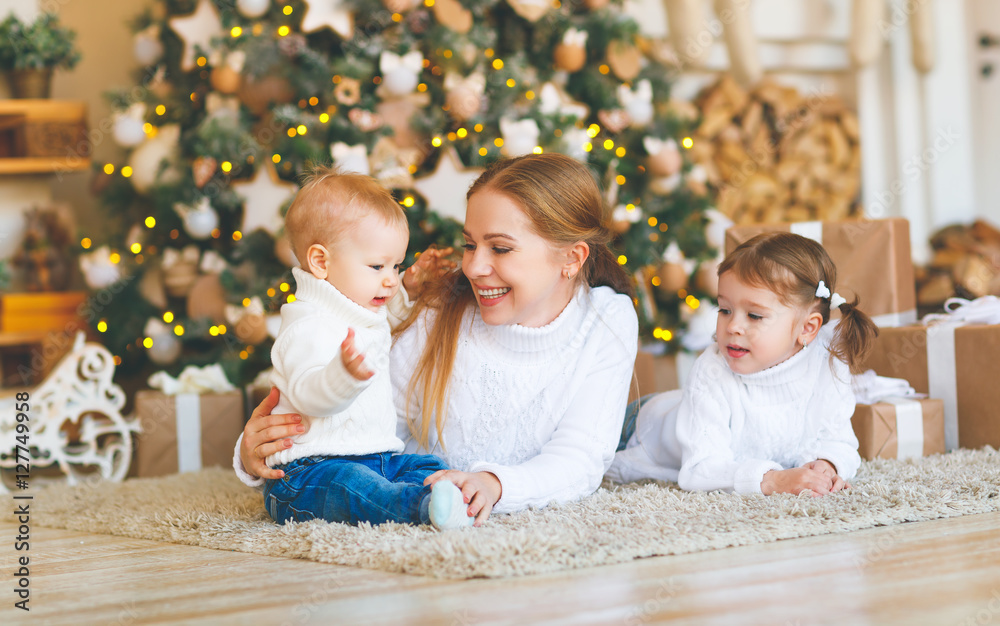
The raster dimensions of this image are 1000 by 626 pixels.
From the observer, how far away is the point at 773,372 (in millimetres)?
1645

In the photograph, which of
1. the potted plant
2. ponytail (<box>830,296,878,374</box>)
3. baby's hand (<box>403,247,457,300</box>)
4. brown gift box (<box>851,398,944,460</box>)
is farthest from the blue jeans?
the potted plant

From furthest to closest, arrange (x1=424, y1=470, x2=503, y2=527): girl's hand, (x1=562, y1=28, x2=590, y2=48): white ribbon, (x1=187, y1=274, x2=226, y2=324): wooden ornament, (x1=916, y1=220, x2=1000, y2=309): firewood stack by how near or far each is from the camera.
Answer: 1. (x1=916, y1=220, x2=1000, y2=309): firewood stack
2. (x1=562, y1=28, x2=590, y2=48): white ribbon
3. (x1=187, y1=274, x2=226, y2=324): wooden ornament
4. (x1=424, y1=470, x2=503, y2=527): girl's hand

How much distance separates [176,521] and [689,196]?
2057 millimetres

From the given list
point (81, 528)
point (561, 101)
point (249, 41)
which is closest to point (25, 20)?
point (249, 41)

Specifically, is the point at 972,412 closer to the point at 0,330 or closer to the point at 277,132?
the point at 277,132

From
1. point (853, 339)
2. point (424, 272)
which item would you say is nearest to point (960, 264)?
point (853, 339)

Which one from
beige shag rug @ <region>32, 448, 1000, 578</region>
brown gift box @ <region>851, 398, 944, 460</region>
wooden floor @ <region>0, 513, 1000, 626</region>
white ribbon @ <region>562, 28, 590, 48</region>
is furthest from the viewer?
white ribbon @ <region>562, 28, 590, 48</region>

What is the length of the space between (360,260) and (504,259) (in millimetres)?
241

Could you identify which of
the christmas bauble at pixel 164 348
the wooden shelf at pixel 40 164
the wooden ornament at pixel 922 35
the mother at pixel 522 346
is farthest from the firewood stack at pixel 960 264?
the wooden shelf at pixel 40 164

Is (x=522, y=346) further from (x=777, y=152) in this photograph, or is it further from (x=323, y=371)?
(x=777, y=152)

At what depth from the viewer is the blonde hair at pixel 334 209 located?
1446 millimetres

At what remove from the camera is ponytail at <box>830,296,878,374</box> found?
166 centimetres

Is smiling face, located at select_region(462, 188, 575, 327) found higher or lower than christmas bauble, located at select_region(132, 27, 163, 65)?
lower

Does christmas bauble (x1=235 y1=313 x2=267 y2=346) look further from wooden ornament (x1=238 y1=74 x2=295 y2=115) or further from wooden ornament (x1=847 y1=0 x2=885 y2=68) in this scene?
wooden ornament (x1=847 y1=0 x2=885 y2=68)
